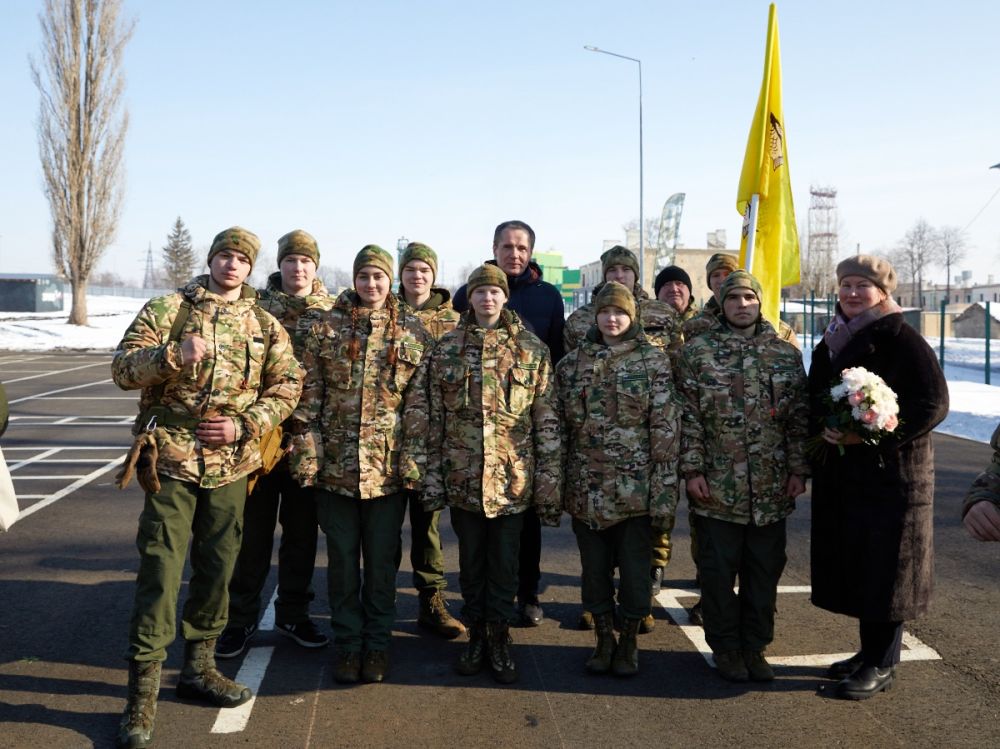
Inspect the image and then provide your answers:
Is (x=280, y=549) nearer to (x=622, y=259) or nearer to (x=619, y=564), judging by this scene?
(x=619, y=564)

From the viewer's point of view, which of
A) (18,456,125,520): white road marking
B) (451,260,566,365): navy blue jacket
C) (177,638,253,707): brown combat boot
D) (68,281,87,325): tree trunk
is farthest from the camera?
(68,281,87,325): tree trunk

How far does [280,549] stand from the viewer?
15.6 feet

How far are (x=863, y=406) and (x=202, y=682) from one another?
3383 mm


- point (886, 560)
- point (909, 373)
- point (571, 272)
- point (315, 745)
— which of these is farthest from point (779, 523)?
point (571, 272)

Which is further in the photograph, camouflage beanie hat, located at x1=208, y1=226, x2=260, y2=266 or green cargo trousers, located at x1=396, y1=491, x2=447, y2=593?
green cargo trousers, located at x1=396, y1=491, x2=447, y2=593

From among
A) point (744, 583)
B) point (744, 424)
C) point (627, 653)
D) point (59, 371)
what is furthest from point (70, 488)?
point (59, 371)

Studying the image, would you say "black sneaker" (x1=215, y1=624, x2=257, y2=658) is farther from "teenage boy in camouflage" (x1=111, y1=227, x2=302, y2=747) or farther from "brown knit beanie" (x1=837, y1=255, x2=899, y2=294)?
"brown knit beanie" (x1=837, y1=255, x2=899, y2=294)

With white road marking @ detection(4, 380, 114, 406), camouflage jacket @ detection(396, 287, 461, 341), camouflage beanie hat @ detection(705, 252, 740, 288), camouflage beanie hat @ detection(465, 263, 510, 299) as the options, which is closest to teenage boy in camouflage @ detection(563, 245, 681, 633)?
camouflage beanie hat @ detection(705, 252, 740, 288)

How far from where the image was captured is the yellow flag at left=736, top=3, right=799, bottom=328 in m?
7.79

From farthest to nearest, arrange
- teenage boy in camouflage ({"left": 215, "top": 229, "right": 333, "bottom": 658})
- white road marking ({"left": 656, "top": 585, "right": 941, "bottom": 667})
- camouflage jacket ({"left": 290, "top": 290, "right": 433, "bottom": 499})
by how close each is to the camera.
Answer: teenage boy in camouflage ({"left": 215, "top": 229, "right": 333, "bottom": 658}) → white road marking ({"left": 656, "top": 585, "right": 941, "bottom": 667}) → camouflage jacket ({"left": 290, "top": 290, "right": 433, "bottom": 499})

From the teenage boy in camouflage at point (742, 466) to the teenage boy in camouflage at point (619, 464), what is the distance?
0.19 metres

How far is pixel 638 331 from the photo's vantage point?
458cm

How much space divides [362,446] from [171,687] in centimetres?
153

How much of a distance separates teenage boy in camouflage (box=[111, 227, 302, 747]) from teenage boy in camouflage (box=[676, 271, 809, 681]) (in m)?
2.16
